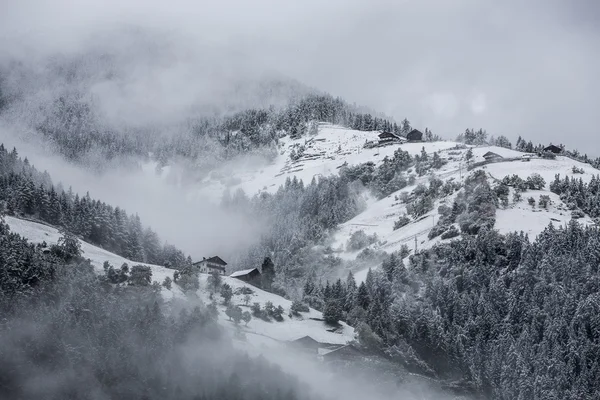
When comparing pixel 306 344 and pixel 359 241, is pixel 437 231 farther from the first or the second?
pixel 306 344

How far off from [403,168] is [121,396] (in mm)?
128406

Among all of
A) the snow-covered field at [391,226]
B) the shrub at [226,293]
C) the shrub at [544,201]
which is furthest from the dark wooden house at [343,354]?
the shrub at [544,201]

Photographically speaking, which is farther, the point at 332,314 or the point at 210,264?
the point at 210,264

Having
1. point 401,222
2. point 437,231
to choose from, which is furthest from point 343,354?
point 401,222

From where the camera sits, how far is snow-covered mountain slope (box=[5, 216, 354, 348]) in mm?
101812

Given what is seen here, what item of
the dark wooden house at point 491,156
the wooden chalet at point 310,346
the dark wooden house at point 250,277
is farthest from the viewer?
the dark wooden house at point 491,156

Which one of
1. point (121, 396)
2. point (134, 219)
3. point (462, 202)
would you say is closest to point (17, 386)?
point (121, 396)

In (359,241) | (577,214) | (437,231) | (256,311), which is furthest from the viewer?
(359,241)

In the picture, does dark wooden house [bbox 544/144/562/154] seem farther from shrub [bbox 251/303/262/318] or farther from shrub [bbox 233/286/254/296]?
shrub [bbox 251/303/262/318]

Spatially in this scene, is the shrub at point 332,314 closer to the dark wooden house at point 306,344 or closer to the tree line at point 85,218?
the dark wooden house at point 306,344

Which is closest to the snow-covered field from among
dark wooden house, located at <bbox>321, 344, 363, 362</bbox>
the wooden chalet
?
the wooden chalet

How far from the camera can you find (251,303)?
111m

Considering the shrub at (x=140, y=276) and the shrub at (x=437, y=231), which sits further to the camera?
the shrub at (x=437, y=231)

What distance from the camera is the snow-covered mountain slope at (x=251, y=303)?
10181 centimetres
